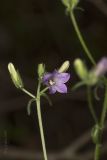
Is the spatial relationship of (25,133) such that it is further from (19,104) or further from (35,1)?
(35,1)

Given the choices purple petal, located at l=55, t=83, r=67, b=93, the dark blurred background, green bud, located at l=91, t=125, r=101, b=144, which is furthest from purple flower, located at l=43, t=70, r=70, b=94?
the dark blurred background

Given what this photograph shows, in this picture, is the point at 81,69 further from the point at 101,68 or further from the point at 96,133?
the point at 96,133

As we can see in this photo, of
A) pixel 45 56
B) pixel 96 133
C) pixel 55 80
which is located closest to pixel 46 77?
pixel 55 80

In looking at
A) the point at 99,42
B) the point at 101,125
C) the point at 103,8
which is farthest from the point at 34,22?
the point at 101,125

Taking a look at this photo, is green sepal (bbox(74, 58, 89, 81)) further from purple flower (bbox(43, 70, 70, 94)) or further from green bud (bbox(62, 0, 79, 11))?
green bud (bbox(62, 0, 79, 11))

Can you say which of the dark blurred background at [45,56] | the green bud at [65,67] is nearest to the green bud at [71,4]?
the green bud at [65,67]

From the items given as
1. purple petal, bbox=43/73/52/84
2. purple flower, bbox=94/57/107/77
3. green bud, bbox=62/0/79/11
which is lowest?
purple flower, bbox=94/57/107/77
